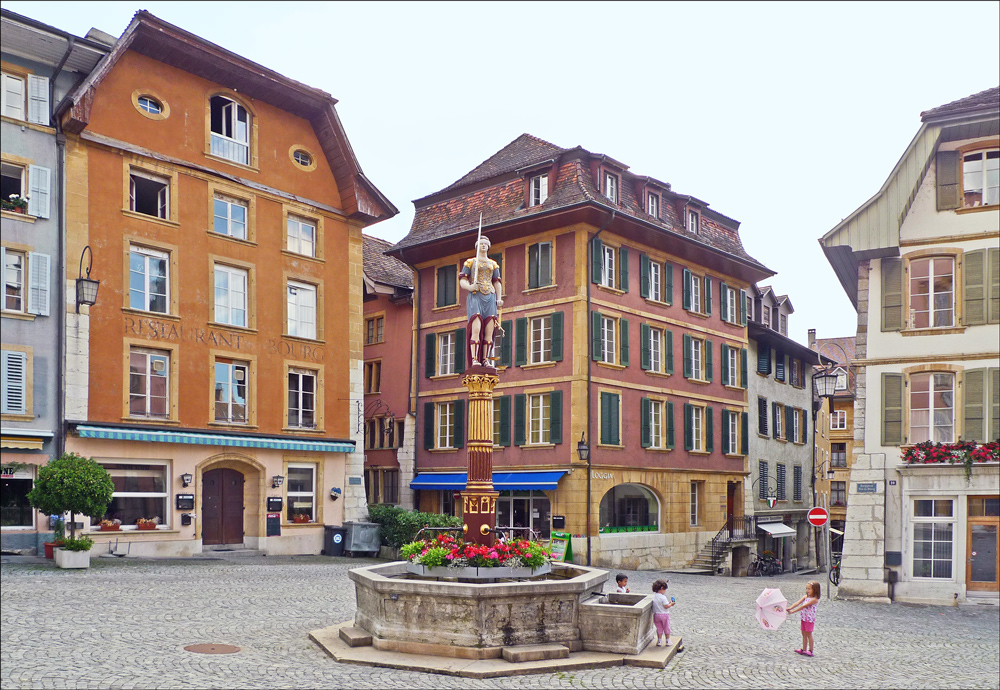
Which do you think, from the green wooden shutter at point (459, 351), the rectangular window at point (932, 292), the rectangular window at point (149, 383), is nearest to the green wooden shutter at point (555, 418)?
the green wooden shutter at point (459, 351)

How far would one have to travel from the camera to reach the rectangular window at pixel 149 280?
2605 centimetres

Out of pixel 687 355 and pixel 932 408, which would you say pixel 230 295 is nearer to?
pixel 687 355

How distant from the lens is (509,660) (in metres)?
12.5

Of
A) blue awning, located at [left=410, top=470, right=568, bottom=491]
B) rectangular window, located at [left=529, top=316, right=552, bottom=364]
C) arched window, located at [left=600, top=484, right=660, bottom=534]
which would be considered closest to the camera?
blue awning, located at [left=410, top=470, right=568, bottom=491]

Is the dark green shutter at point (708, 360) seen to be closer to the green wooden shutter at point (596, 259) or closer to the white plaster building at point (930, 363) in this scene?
the green wooden shutter at point (596, 259)

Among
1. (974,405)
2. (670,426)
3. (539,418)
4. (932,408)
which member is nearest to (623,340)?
(539,418)

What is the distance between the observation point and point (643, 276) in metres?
36.0

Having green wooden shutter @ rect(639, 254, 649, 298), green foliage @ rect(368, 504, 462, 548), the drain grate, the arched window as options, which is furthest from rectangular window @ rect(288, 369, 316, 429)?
the drain grate

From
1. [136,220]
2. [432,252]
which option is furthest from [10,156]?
[432,252]

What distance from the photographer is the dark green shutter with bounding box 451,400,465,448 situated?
119 ft

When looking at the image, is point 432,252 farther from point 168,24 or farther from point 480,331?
point 480,331

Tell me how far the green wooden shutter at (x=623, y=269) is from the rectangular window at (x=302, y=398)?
11.3m

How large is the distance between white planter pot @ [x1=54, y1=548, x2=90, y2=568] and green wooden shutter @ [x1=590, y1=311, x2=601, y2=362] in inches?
684

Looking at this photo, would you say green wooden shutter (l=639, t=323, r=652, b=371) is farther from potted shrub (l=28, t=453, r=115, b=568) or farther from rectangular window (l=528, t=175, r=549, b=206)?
potted shrub (l=28, t=453, r=115, b=568)
